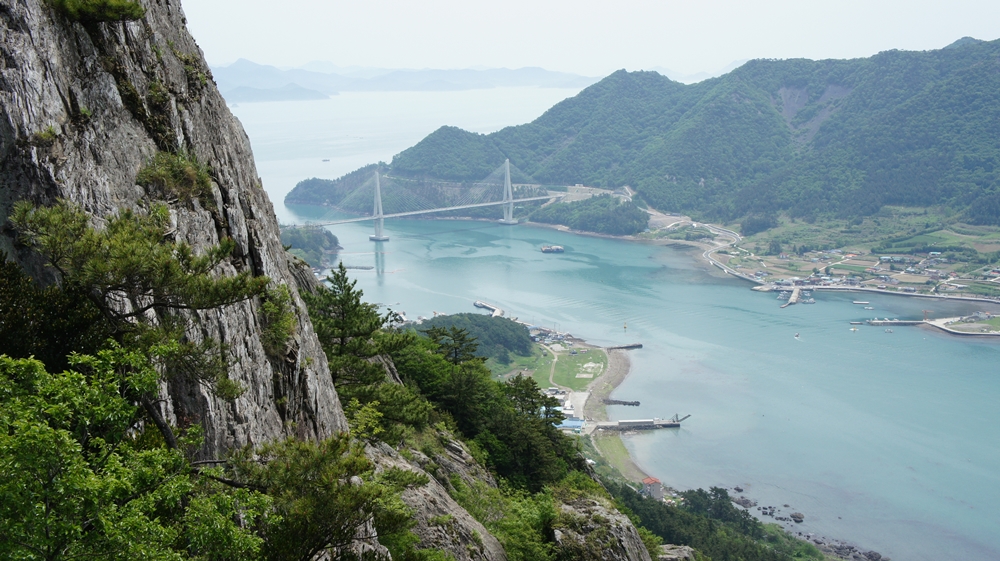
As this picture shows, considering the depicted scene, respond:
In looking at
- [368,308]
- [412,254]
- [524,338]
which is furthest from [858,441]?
[412,254]

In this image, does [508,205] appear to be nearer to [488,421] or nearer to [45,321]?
[488,421]

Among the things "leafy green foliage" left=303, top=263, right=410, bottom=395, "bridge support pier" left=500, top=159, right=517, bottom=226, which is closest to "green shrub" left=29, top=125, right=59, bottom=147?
"leafy green foliage" left=303, top=263, right=410, bottom=395

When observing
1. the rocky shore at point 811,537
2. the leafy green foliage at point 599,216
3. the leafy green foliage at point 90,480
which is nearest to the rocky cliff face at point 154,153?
the leafy green foliage at point 90,480

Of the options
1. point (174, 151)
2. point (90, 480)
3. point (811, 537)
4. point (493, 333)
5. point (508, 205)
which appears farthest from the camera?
point (508, 205)

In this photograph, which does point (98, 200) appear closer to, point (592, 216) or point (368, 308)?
point (368, 308)

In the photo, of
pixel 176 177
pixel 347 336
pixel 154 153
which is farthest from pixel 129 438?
pixel 347 336

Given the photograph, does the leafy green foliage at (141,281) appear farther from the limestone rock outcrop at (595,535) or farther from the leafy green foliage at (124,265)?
the limestone rock outcrop at (595,535)
